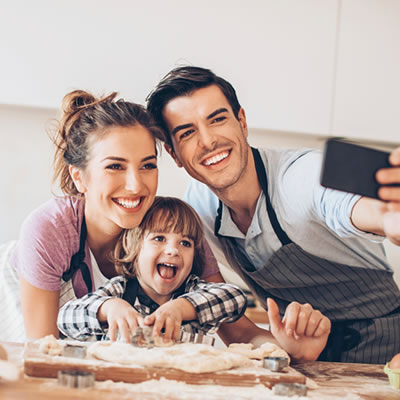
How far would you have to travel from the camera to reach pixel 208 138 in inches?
56.5

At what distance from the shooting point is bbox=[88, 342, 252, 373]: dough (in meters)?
0.83

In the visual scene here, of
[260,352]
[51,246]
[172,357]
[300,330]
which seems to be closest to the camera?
[172,357]

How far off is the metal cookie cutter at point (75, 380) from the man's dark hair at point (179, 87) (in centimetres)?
86

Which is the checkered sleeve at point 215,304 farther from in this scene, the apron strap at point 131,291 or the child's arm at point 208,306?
the apron strap at point 131,291

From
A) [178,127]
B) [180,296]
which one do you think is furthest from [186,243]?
[178,127]

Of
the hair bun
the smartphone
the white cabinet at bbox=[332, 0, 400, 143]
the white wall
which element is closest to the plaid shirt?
the hair bun

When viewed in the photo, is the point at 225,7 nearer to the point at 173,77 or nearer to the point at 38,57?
the point at 38,57

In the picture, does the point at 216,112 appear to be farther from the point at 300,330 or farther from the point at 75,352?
the point at 75,352

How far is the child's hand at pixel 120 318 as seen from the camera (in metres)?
1.02

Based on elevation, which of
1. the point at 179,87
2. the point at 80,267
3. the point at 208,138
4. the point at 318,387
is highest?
the point at 179,87

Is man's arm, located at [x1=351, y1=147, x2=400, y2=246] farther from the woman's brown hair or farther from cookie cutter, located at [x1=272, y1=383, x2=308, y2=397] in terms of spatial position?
the woman's brown hair

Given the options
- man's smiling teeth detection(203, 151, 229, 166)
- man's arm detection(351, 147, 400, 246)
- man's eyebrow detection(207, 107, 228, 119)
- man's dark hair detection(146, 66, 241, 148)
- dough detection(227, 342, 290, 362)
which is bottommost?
dough detection(227, 342, 290, 362)

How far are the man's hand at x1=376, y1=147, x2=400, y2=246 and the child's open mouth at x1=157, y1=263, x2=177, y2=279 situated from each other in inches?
24.6

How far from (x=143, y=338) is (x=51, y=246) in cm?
48
